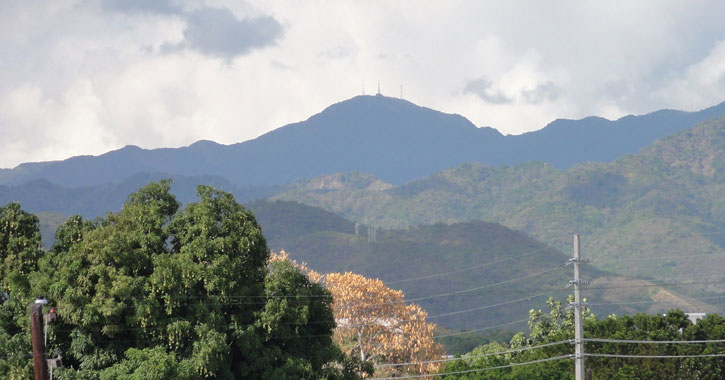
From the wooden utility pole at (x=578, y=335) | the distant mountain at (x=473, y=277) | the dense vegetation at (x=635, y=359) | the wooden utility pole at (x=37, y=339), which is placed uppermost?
the wooden utility pole at (x=37, y=339)

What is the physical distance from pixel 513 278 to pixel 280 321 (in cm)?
15649

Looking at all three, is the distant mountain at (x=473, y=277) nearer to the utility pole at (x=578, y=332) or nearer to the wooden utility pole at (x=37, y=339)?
the utility pole at (x=578, y=332)

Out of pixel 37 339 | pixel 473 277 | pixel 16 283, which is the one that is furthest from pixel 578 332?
pixel 473 277

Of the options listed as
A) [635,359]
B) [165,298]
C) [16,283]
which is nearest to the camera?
[165,298]

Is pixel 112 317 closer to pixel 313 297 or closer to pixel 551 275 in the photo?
pixel 313 297

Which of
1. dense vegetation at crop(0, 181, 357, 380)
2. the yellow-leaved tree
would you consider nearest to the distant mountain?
the yellow-leaved tree

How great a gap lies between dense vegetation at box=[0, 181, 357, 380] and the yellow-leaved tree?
1745 cm

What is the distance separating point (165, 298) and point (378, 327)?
75.1 ft

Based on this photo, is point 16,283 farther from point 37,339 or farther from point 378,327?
point 378,327

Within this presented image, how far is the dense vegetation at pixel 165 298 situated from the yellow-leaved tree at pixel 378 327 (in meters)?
17.4

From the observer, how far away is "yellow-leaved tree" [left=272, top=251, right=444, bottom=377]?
4734 centimetres

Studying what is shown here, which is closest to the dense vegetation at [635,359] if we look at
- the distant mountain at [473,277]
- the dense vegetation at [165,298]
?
the dense vegetation at [165,298]

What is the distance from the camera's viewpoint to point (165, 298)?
26469 mm

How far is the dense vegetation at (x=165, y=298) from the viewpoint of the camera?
26047 millimetres
